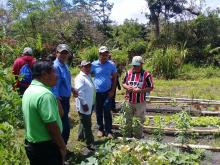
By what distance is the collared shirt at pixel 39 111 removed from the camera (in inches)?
150

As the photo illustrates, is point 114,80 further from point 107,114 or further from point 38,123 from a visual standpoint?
point 38,123

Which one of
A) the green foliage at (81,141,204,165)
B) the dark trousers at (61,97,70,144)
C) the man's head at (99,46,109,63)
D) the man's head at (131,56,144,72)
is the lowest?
the green foliage at (81,141,204,165)

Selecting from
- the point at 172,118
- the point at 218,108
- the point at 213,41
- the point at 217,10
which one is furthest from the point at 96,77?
the point at 217,10

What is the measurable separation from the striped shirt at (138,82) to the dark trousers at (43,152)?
296 centimetres

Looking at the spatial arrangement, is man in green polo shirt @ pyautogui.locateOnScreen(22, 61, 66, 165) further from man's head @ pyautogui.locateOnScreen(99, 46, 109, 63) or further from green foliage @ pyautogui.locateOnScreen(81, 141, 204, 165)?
man's head @ pyautogui.locateOnScreen(99, 46, 109, 63)

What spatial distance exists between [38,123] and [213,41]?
18623 millimetres

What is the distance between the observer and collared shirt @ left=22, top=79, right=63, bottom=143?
3815 millimetres

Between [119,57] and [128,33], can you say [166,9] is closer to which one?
[128,33]

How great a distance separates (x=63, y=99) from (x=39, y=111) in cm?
235

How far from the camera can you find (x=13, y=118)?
4.20 m

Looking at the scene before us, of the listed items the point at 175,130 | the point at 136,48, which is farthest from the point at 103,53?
the point at 136,48

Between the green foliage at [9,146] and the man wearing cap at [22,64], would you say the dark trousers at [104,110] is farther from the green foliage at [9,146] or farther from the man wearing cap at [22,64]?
the green foliage at [9,146]

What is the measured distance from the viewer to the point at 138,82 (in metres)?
6.81

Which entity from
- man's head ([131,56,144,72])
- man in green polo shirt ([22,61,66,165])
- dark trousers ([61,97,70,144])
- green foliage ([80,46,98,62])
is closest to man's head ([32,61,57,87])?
man in green polo shirt ([22,61,66,165])
